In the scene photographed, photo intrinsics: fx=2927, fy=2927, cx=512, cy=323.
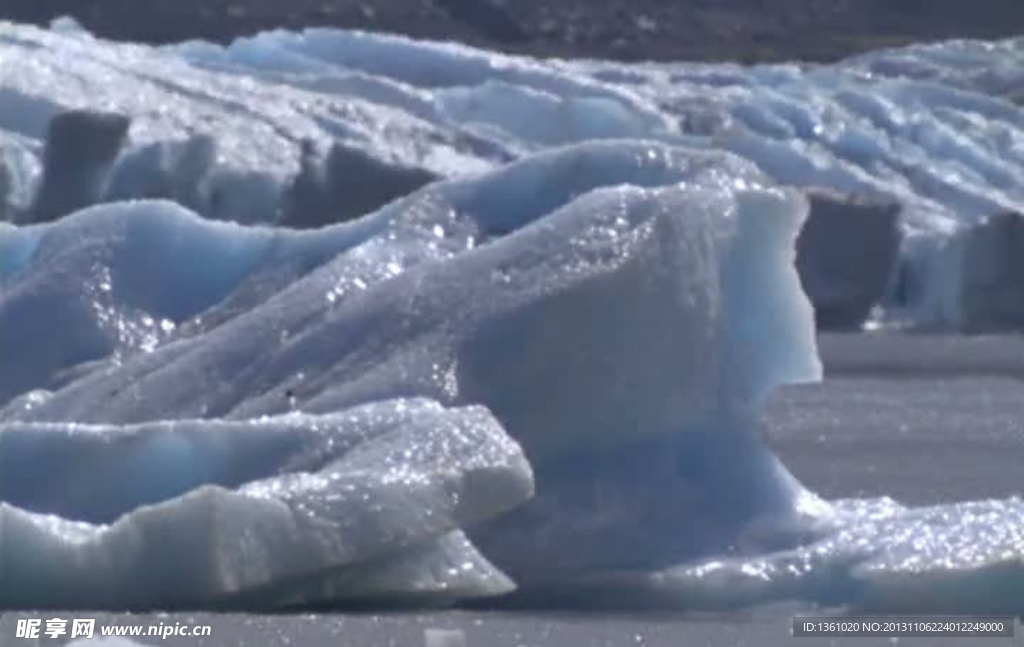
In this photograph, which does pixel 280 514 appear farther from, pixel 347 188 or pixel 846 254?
pixel 846 254

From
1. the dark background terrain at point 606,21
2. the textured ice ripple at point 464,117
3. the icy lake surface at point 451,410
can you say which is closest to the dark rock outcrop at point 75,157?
the textured ice ripple at point 464,117

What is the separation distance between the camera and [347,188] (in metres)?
15.1

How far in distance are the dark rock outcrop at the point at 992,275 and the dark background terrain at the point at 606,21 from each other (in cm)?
2411

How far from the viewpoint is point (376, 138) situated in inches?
734

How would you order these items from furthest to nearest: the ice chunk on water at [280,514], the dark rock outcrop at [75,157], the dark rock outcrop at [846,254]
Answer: the dark rock outcrop at [846,254]
the dark rock outcrop at [75,157]
the ice chunk on water at [280,514]

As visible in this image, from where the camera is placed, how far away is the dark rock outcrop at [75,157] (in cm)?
1442

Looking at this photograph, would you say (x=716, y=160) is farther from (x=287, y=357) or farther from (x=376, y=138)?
(x=376, y=138)

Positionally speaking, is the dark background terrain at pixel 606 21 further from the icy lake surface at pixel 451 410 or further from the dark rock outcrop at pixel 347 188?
the icy lake surface at pixel 451 410

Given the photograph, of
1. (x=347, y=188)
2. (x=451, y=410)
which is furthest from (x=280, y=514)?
(x=347, y=188)

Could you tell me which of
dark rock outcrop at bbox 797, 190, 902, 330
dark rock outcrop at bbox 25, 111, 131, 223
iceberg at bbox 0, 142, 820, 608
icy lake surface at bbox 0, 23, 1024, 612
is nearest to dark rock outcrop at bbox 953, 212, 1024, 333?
dark rock outcrop at bbox 797, 190, 902, 330

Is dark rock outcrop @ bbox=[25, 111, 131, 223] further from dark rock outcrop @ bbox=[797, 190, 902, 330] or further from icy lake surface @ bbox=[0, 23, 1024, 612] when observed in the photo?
icy lake surface @ bbox=[0, 23, 1024, 612]

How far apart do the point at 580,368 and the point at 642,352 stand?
131mm

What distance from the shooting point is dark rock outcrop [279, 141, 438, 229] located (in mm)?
14938

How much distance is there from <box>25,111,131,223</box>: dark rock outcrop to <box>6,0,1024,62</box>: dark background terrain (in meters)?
25.2
